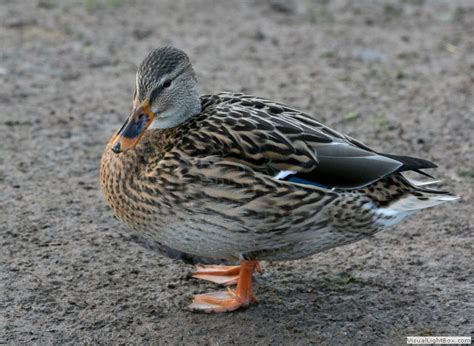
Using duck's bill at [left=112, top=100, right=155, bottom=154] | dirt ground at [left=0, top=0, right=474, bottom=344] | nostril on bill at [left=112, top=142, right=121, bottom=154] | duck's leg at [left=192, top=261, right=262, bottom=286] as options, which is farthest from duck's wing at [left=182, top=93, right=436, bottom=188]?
duck's leg at [left=192, top=261, right=262, bottom=286]

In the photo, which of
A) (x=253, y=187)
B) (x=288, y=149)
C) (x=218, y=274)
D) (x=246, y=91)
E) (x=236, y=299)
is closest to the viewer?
(x=253, y=187)

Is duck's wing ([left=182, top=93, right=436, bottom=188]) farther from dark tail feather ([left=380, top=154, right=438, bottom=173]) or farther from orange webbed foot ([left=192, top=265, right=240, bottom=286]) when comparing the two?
orange webbed foot ([left=192, top=265, right=240, bottom=286])

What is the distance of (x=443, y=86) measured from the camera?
8.05m

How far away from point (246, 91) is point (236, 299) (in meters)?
3.50

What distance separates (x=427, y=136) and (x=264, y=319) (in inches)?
118

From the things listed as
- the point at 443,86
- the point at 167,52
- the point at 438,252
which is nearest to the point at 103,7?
the point at 443,86

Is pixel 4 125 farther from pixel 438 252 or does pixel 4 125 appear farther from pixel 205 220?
pixel 438 252

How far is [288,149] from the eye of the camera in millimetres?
4484

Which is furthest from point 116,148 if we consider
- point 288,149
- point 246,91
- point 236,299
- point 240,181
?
point 246,91

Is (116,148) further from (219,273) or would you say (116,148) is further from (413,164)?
(413,164)

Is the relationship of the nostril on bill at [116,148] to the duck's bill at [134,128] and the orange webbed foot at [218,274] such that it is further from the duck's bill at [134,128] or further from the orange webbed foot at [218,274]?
the orange webbed foot at [218,274]

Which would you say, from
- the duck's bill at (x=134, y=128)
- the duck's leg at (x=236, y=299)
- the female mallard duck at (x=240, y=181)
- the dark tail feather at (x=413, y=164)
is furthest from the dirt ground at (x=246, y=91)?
the duck's bill at (x=134, y=128)

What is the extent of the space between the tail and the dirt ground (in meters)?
0.47

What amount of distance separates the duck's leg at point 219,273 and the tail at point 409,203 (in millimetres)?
870
